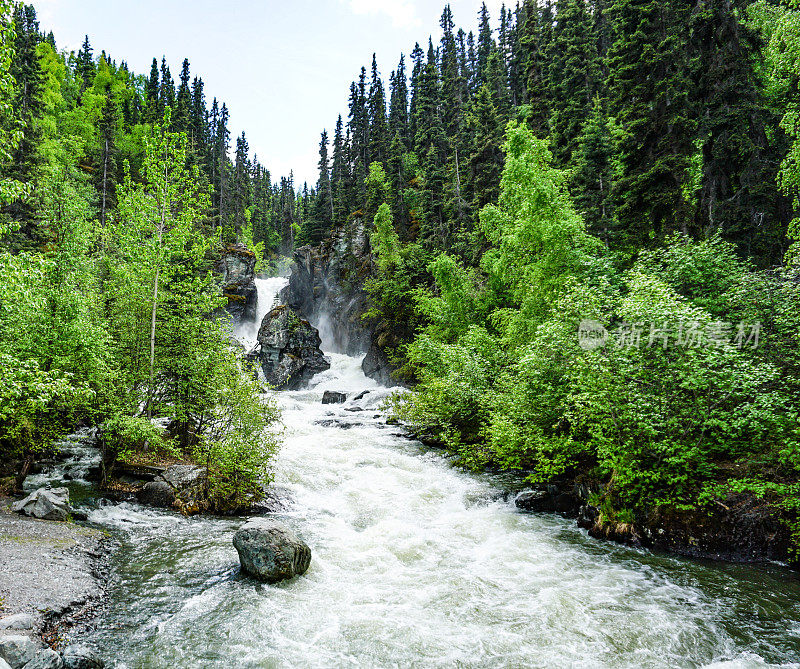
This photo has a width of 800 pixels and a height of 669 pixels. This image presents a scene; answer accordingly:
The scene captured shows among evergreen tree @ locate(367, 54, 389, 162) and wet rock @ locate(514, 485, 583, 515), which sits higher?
evergreen tree @ locate(367, 54, 389, 162)

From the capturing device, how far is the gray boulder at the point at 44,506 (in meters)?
9.88

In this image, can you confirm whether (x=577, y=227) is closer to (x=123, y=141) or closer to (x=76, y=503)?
(x=76, y=503)

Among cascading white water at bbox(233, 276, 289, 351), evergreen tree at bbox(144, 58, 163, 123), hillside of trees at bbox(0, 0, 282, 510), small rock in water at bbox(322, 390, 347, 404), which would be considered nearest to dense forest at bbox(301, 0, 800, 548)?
small rock in water at bbox(322, 390, 347, 404)

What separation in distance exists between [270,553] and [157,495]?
18.2 feet

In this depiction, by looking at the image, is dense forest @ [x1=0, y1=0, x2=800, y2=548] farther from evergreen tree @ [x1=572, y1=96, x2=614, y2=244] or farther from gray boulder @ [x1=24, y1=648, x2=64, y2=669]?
gray boulder @ [x1=24, y1=648, x2=64, y2=669]

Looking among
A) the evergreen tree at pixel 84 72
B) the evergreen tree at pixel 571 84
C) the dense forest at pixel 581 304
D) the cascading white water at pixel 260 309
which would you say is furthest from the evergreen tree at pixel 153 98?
the evergreen tree at pixel 571 84

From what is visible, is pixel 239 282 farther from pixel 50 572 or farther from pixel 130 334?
pixel 50 572

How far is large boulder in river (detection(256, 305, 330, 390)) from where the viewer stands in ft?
132

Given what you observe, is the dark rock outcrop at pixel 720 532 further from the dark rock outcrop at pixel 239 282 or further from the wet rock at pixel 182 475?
the dark rock outcrop at pixel 239 282

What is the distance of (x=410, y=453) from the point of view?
1844cm

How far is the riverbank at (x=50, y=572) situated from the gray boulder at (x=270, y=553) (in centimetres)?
238

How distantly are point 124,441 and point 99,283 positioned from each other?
782 centimetres

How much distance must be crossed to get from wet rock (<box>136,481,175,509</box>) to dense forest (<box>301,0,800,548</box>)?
31.7ft

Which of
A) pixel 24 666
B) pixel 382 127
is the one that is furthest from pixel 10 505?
pixel 382 127
